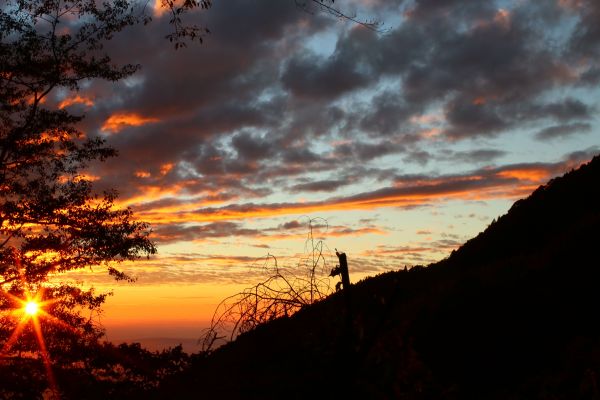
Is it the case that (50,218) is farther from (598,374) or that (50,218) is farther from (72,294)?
(598,374)

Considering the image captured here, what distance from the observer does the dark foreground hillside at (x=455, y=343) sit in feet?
19.0

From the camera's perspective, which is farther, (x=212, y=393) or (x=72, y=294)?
(x=72, y=294)

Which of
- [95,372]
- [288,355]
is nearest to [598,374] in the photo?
[288,355]

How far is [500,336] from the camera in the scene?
650cm

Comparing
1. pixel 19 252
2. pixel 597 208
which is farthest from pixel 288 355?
pixel 19 252

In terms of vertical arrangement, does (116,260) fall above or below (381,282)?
above

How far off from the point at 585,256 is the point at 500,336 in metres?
1.52

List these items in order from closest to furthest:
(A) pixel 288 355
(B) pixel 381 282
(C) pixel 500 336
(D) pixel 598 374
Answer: (D) pixel 598 374 < (C) pixel 500 336 < (A) pixel 288 355 < (B) pixel 381 282

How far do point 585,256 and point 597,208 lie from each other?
272 cm

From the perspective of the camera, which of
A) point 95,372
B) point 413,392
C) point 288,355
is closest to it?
point 413,392

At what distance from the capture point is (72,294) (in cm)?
2281

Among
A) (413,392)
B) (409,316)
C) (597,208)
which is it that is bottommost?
(413,392)

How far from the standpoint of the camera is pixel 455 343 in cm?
673

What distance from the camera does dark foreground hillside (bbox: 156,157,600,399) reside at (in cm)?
578
